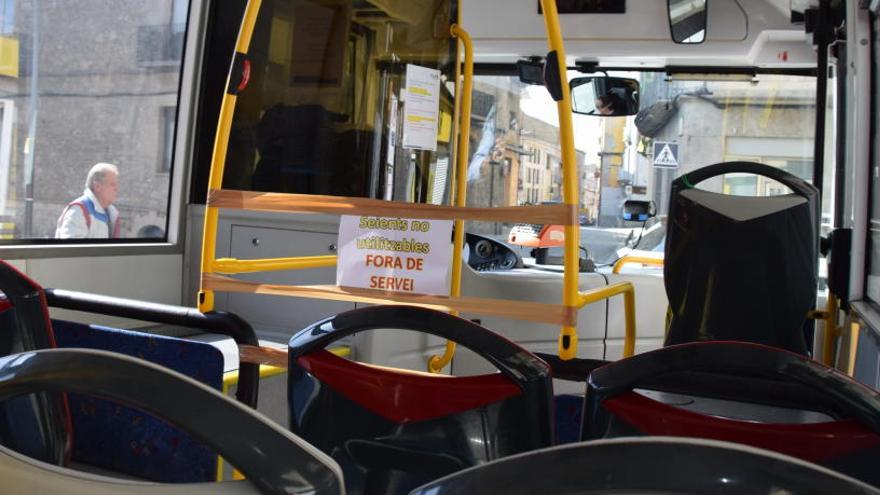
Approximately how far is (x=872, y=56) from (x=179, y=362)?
7.90 feet

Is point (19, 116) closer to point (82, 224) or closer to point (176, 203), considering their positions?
point (82, 224)

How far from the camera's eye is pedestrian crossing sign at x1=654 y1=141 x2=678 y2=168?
12.7ft

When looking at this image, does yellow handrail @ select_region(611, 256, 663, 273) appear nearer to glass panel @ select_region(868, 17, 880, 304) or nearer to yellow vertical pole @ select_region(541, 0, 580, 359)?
glass panel @ select_region(868, 17, 880, 304)

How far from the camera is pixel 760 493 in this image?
0.56m

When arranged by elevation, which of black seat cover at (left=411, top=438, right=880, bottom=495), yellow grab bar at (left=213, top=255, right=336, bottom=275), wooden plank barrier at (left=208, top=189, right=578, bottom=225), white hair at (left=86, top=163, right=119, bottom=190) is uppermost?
white hair at (left=86, top=163, right=119, bottom=190)

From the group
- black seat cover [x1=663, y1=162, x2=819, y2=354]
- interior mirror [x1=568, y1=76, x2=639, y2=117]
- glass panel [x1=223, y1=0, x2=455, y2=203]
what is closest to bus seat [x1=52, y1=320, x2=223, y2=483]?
glass panel [x1=223, y1=0, x2=455, y2=203]

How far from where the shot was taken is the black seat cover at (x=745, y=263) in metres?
3.12

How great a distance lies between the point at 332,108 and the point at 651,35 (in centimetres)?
138

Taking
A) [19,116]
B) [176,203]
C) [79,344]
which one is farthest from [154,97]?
[79,344]

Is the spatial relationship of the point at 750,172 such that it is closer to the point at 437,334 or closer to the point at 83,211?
the point at 437,334

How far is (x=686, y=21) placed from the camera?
3719mm

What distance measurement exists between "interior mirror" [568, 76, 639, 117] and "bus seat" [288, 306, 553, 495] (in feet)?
8.88

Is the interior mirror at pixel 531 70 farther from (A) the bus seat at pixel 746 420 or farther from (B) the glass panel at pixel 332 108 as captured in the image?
(A) the bus seat at pixel 746 420

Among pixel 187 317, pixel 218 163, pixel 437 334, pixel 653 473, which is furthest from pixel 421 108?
pixel 653 473
